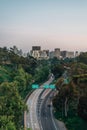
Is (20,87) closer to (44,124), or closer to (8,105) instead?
(44,124)

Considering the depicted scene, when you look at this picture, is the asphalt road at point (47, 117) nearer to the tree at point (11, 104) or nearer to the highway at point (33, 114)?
the highway at point (33, 114)

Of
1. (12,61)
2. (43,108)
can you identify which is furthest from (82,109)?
(12,61)

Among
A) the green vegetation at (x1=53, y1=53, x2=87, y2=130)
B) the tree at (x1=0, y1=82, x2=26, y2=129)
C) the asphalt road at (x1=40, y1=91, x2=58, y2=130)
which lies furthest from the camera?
the asphalt road at (x1=40, y1=91, x2=58, y2=130)

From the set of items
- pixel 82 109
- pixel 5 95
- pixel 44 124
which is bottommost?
pixel 44 124

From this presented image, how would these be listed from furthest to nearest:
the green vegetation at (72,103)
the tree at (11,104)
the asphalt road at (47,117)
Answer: the asphalt road at (47,117)
the green vegetation at (72,103)
the tree at (11,104)

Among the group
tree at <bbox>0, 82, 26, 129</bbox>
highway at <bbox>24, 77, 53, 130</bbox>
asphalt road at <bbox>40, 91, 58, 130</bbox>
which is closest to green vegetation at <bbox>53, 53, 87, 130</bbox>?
asphalt road at <bbox>40, 91, 58, 130</bbox>

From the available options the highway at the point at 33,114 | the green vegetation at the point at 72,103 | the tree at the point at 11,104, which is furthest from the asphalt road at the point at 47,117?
the tree at the point at 11,104

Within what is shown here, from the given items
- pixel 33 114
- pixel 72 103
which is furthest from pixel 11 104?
pixel 33 114

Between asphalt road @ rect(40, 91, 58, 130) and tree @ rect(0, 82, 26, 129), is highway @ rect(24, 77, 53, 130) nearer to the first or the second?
asphalt road @ rect(40, 91, 58, 130)

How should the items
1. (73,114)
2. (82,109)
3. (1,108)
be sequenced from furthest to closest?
1. (73,114)
2. (82,109)
3. (1,108)

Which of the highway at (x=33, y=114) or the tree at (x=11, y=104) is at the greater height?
the tree at (x=11, y=104)

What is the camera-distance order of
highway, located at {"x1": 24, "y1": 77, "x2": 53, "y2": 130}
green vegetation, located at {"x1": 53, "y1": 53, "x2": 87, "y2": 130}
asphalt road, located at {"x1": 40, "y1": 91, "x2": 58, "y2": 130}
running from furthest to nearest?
highway, located at {"x1": 24, "y1": 77, "x2": 53, "y2": 130}
asphalt road, located at {"x1": 40, "y1": 91, "x2": 58, "y2": 130}
green vegetation, located at {"x1": 53, "y1": 53, "x2": 87, "y2": 130}
